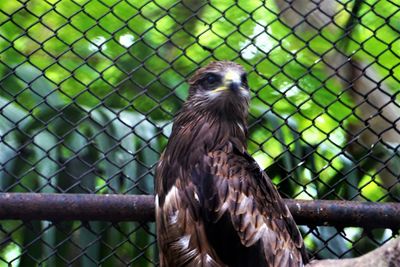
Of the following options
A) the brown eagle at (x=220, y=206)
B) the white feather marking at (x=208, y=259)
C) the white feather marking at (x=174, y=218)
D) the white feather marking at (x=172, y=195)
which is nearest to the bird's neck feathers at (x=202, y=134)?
the brown eagle at (x=220, y=206)

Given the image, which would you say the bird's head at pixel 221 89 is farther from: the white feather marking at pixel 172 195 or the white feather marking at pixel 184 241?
the white feather marking at pixel 184 241

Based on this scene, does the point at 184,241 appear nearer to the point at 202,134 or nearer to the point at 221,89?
the point at 202,134

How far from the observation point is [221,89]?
421 cm

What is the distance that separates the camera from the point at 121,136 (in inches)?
179

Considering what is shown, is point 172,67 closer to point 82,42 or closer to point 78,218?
point 82,42

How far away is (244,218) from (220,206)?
0.11 m

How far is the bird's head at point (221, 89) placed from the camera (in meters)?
4.14

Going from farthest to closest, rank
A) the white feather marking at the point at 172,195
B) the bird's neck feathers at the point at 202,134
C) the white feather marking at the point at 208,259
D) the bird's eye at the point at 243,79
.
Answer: the bird's eye at the point at 243,79, the bird's neck feathers at the point at 202,134, the white feather marking at the point at 172,195, the white feather marking at the point at 208,259

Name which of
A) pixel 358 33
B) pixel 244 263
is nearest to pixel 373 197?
pixel 358 33

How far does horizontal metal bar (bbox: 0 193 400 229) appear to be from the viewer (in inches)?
156

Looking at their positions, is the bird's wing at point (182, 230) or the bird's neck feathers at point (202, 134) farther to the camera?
the bird's neck feathers at point (202, 134)

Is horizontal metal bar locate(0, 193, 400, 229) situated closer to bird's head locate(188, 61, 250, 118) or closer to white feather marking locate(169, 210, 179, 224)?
white feather marking locate(169, 210, 179, 224)

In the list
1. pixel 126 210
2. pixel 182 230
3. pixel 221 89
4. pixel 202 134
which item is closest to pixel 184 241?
pixel 182 230

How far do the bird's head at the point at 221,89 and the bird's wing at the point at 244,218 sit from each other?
0.39 metres
